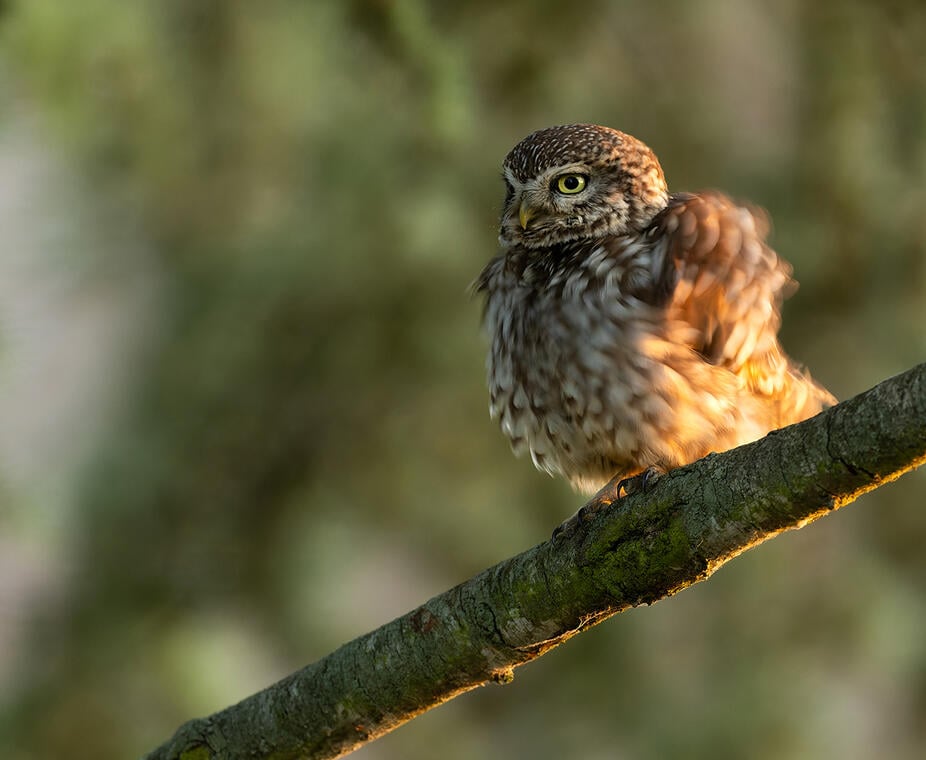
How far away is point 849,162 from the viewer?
4535 mm

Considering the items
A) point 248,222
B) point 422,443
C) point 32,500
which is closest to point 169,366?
point 248,222

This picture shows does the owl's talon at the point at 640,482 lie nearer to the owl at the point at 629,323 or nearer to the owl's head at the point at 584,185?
the owl at the point at 629,323

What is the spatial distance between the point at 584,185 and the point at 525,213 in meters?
0.17

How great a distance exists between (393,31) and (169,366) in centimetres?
208

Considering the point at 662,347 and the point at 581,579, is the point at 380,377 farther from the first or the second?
the point at 581,579

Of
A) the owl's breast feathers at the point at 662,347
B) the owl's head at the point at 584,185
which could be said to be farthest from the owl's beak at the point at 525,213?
the owl's breast feathers at the point at 662,347

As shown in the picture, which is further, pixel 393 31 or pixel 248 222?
pixel 248 222

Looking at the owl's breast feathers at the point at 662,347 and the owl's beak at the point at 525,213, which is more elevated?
the owl's beak at the point at 525,213

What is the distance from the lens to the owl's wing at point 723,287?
114 inches

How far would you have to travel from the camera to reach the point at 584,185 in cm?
330

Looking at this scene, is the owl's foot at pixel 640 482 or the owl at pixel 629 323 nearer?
the owl's foot at pixel 640 482

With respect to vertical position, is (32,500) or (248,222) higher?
(248,222)

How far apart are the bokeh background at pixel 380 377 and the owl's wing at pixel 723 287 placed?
159 centimetres

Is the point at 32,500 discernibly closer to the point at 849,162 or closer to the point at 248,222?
the point at 248,222
